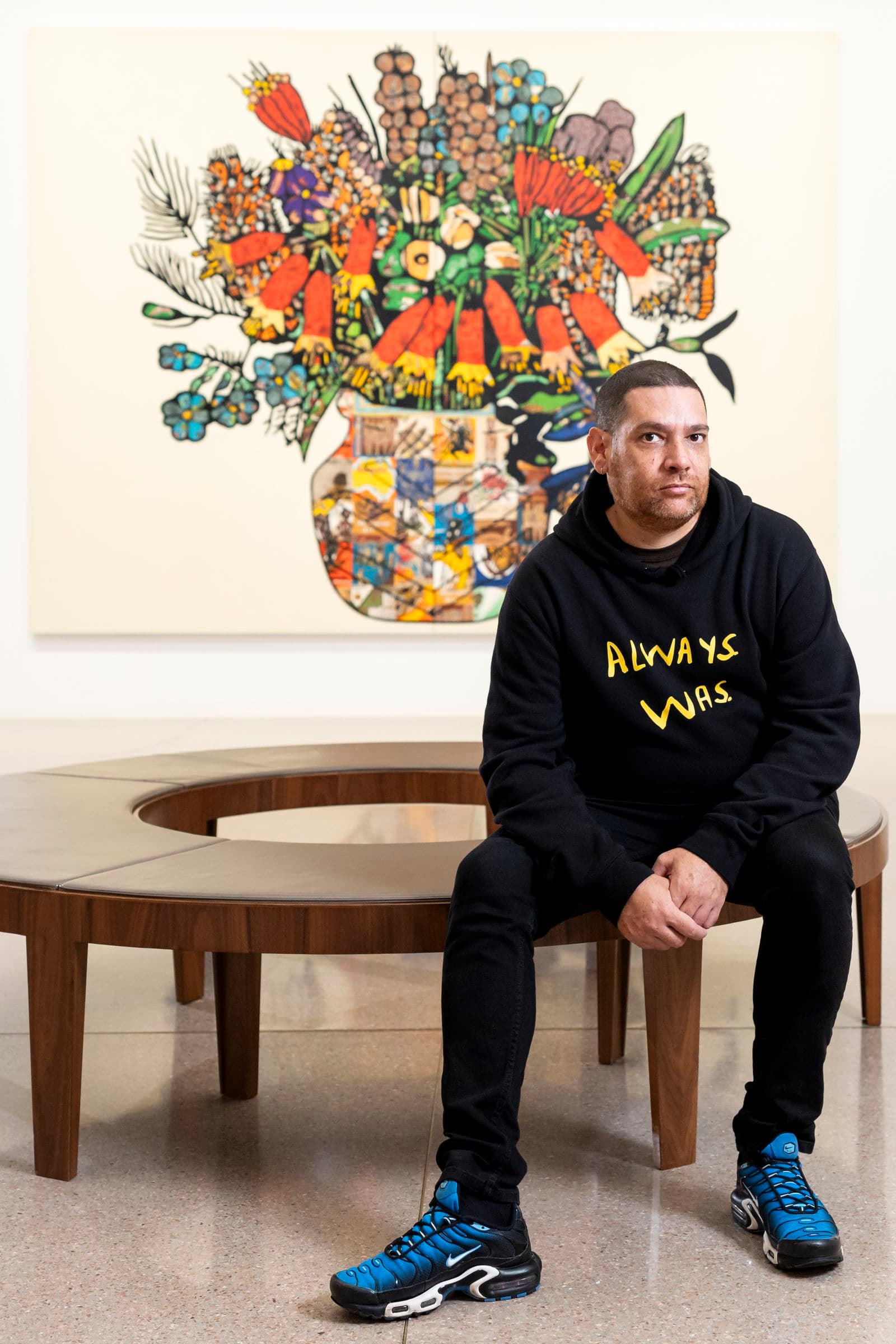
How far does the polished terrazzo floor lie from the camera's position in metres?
1.51

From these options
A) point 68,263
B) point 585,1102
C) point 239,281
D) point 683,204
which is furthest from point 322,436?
point 585,1102

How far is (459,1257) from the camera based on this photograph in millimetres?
1540

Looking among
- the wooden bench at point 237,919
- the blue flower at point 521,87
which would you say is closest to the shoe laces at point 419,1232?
the wooden bench at point 237,919

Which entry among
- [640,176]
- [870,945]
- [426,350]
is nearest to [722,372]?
[640,176]

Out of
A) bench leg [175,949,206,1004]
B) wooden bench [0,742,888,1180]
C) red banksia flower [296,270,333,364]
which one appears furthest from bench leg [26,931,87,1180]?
red banksia flower [296,270,333,364]

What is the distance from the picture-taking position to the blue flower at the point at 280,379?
7.07m

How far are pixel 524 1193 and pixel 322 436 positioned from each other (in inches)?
222

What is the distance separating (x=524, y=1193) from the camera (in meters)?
1.83

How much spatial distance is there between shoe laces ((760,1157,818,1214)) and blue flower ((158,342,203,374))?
6.06 metres

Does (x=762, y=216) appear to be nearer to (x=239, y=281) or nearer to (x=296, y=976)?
(x=239, y=281)

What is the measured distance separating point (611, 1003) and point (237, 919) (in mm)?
826

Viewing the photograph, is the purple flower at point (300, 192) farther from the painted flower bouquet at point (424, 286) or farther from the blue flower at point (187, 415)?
the blue flower at point (187, 415)

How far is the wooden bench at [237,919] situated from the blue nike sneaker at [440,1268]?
1.12 feet

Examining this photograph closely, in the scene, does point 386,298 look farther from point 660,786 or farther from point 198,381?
point 660,786
